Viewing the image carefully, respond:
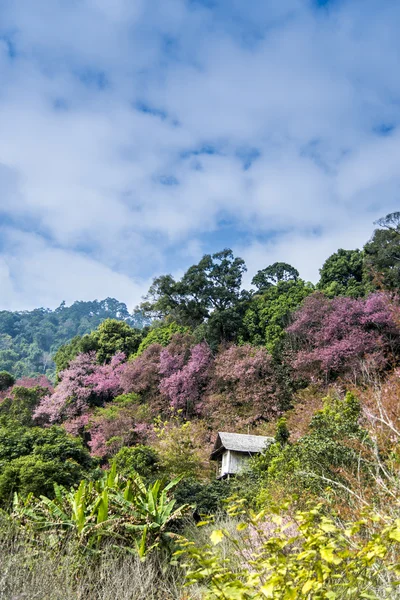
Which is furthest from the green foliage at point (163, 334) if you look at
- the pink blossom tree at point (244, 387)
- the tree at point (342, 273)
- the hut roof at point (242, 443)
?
the hut roof at point (242, 443)

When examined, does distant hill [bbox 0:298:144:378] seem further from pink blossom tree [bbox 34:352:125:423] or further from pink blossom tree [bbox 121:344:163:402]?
pink blossom tree [bbox 121:344:163:402]

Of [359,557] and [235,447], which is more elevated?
[359,557]

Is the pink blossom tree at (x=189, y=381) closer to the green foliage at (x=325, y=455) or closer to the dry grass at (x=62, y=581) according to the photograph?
the green foliage at (x=325, y=455)

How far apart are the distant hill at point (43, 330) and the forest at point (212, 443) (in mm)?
31680

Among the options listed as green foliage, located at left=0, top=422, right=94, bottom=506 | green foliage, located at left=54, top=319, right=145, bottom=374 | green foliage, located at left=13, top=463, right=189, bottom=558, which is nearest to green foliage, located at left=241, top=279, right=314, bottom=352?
green foliage, located at left=54, top=319, right=145, bottom=374

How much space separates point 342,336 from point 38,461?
11.7 m

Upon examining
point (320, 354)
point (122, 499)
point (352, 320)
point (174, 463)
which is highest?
point (352, 320)

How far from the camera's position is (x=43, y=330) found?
74.4 m

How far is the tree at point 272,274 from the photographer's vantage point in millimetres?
24531

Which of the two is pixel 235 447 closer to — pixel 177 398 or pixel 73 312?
pixel 177 398

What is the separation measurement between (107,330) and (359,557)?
90.0 ft

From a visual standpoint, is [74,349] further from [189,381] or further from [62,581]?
[62,581]

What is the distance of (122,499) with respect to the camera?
6.71m

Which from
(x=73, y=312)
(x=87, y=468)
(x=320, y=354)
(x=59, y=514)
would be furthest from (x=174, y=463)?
(x=73, y=312)
